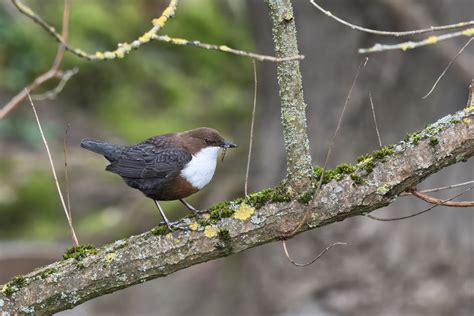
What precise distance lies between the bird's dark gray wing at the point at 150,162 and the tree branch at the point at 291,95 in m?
0.82

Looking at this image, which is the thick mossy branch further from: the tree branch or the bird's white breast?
the bird's white breast

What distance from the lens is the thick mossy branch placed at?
2734 mm

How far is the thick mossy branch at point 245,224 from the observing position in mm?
2734

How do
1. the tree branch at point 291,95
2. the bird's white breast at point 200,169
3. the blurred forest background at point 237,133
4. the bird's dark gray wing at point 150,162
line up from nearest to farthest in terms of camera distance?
the tree branch at point 291,95 < the bird's white breast at point 200,169 < the bird's dark gray wing at point 150,162 < the blurred forest background at point 237,133

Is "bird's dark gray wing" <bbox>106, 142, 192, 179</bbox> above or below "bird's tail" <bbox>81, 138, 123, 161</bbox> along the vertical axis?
below

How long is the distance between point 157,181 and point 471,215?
11.8 ft

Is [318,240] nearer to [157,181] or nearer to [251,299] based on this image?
[251,299]

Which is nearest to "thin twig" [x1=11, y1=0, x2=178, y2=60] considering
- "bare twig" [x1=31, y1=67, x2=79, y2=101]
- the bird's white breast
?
"bare twig" [x1=31, y1=67, x2=79, y2=101]

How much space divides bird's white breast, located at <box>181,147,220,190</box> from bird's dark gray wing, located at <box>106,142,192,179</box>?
40 mm

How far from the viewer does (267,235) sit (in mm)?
2777

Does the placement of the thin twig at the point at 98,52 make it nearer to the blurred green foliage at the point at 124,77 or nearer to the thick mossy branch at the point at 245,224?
the thick mossy branch at the point at 245,224

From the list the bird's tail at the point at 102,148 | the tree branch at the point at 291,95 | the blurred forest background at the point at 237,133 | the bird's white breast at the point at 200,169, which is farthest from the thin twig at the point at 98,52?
the blurred forest background at the point at 237,133

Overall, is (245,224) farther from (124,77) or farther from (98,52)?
(124,77)

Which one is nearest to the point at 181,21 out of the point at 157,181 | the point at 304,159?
the point at 157,181
